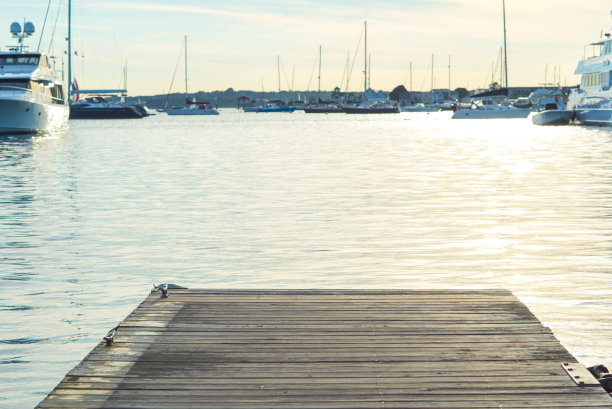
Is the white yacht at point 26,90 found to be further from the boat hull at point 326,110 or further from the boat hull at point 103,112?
the boat hull at point 326,110

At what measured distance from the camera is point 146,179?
26.7m

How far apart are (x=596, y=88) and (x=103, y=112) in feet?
267

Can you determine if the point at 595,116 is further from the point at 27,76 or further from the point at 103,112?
the point at 103,112

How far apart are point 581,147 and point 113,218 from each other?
106 feet

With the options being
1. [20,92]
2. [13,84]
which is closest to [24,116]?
[20,92]

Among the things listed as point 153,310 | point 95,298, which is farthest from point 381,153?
point 153,310

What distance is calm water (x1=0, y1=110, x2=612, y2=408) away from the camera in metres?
8.60

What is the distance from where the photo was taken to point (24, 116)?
167ft

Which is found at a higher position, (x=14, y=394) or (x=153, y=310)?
(x=153, y=310)

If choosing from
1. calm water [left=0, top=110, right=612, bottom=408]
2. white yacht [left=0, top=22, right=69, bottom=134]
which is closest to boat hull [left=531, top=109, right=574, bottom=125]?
white yacht [left=0, top=22, right=69, bottom=134]

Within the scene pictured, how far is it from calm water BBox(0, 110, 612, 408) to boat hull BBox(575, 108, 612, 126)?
37174 mm

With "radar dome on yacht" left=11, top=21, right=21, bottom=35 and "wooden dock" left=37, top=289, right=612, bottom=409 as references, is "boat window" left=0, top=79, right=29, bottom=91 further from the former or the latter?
"wooden dock" left=37, top=289, right=612, bottom=409

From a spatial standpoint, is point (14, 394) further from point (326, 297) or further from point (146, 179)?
point (146, 179)

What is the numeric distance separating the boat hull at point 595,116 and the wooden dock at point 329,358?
61009mm
